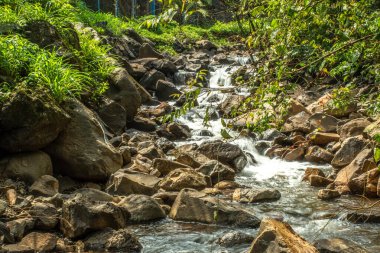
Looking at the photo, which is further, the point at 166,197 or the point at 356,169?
the point at 356,169

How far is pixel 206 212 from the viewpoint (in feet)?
19.0

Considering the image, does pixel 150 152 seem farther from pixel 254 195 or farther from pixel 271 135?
pixel 271 135

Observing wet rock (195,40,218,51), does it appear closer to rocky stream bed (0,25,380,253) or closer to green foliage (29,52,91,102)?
rocky stream bed (0,25,380,253)

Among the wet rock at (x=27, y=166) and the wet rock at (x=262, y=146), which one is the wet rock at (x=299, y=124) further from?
the wet rock at (x=27, y=166)

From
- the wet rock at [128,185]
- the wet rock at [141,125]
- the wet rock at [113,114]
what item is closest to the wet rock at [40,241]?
the wet rock at [128,185]

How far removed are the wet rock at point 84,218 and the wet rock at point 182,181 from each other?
180cm

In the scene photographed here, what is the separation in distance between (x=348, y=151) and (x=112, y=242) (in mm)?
5112

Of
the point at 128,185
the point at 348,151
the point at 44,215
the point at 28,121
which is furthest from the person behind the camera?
the point at 348,151

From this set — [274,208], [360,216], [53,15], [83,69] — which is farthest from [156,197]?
[53,15]

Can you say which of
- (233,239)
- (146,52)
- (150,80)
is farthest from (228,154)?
(146,52)

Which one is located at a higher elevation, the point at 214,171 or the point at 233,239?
the point at 214,171

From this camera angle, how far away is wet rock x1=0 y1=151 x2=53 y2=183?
20.0 feet

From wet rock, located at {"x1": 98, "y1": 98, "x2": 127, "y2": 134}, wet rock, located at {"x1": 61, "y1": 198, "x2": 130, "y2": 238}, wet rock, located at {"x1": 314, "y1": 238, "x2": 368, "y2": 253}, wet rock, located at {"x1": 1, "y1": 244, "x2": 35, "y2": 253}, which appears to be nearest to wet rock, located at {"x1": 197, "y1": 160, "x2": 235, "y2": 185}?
wet rock, located at {"x1": 98, "y1": 98, "x2": 127, "y2": 134}

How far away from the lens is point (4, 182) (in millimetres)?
5910
